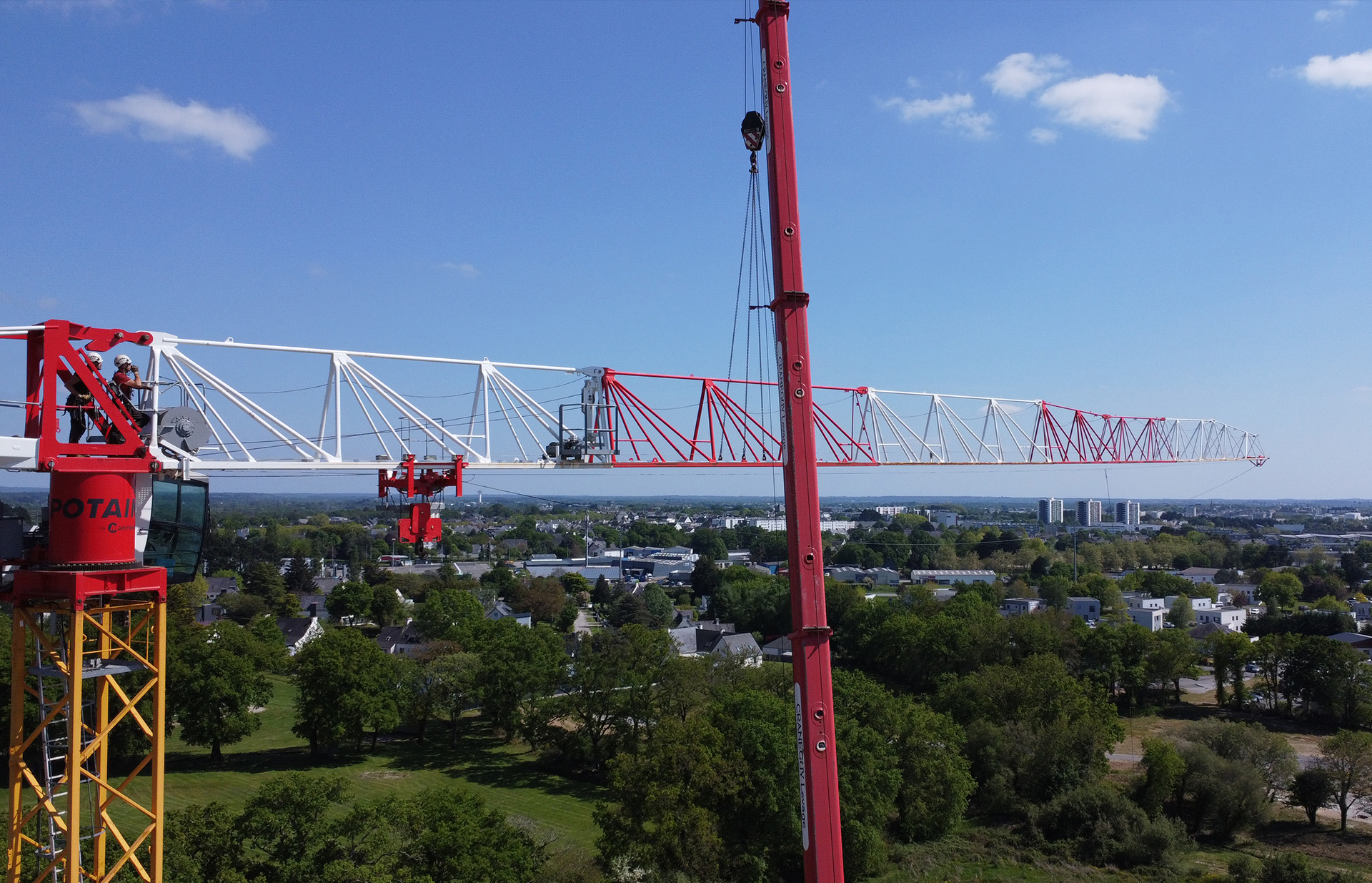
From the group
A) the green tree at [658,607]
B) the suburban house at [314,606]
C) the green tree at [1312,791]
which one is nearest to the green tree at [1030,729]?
the green tree at [1312,791]

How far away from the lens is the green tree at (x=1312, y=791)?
25359mm

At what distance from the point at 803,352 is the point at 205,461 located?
12.6 metres

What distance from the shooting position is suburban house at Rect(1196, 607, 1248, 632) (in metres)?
59.5

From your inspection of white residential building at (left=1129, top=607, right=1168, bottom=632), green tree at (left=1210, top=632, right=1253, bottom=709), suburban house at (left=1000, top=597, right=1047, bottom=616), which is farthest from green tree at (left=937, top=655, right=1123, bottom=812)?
white residential building at (left=1129, top=607, right=1168, bottom=632)

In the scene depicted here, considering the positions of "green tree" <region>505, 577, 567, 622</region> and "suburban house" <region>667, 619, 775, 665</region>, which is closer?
"suburban house" <region>667, 619, 775, 665</region>

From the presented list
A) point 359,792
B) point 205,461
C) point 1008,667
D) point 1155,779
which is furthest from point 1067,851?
point 205,461

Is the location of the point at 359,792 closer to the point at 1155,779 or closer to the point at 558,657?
the point at 558,657

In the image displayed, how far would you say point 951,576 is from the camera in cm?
9269

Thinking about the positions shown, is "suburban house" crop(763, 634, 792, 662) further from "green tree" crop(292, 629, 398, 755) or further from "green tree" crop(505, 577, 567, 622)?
"green tree" crop(292, 629, 398, 755)

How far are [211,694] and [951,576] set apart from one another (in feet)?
252

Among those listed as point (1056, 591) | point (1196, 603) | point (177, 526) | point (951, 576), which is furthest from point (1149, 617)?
point (177, 526)

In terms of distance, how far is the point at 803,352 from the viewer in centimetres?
1000

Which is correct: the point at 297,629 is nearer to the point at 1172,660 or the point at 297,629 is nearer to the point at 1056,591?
the point at 1172,660

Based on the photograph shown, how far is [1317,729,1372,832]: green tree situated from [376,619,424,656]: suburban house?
39.0 metres
